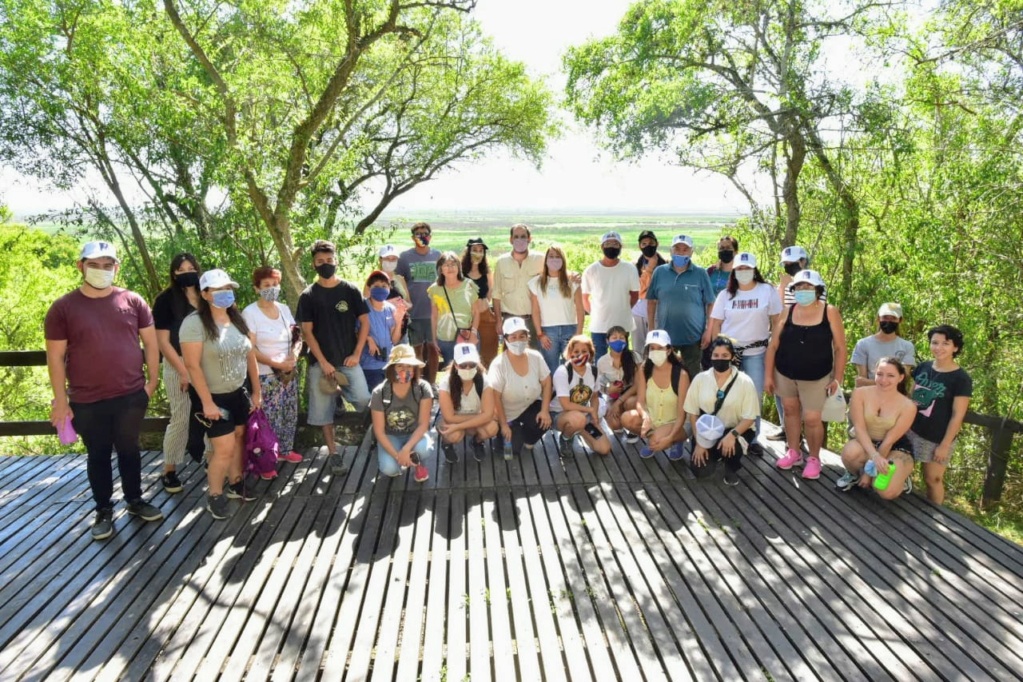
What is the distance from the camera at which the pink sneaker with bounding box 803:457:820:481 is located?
535 cm

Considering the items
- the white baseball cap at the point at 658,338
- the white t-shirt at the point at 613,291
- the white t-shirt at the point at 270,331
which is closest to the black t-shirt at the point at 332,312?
the white t-shirt at the point at 270,331

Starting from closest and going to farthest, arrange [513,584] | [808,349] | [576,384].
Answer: [513,584] → [808,349] → [576,384]

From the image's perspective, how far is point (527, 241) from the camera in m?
6.34

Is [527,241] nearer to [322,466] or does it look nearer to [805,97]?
[322,466]

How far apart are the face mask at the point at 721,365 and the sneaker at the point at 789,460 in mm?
991

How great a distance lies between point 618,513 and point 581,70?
11.7 metres

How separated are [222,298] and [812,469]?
4683mm

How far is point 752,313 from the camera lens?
5586mm

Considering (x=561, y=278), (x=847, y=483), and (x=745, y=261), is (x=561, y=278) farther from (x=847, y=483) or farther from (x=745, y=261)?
(x=847, y=483)

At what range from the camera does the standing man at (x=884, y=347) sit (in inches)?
209

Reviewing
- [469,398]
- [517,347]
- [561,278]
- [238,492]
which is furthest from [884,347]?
[238,492]

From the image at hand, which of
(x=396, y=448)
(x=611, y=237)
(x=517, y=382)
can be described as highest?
(x=611, y=237)

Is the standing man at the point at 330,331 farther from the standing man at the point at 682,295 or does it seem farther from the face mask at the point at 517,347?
the standing man at the point at 682,295

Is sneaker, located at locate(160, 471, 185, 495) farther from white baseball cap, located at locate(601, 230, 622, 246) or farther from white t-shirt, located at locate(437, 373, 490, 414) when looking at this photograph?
white baseball cap, located at locate(601, 230, 622, 246)
